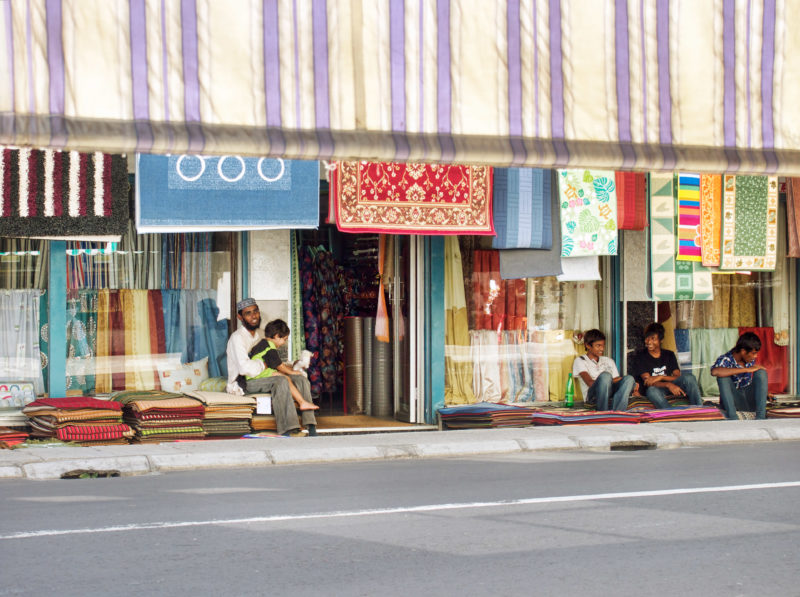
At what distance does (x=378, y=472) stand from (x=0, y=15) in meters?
7.70

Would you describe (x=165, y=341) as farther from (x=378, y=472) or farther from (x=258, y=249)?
(x=378, y=472)

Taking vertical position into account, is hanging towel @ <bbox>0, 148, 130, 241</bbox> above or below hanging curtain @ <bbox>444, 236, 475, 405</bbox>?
above

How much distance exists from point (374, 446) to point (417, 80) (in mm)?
8613

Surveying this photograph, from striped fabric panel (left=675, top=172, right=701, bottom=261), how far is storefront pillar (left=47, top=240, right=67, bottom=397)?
23.8 ft

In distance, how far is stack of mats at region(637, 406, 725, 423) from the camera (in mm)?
13133

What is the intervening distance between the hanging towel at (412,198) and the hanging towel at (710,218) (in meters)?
2.96

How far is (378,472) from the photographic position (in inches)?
380

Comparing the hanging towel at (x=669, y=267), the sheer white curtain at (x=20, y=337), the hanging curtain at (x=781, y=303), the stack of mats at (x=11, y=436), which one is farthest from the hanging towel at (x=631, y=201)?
the stack of mats at (x=11, y=436)

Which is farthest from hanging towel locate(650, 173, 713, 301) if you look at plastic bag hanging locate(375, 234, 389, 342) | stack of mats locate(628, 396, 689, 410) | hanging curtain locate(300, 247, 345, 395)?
hanging curtain locate(300, 247, 345, 395)

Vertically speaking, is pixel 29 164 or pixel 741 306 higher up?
pixel 29 164

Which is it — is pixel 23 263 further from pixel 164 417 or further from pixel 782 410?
pixel 782 410

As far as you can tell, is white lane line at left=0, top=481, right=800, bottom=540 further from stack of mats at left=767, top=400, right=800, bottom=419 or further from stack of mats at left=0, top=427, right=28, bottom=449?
stack of mats at left=767, top=400, right=800, bottom=419

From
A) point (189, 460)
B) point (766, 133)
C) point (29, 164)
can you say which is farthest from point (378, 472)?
point (766, 133)

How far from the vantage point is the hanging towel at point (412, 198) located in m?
11.6
